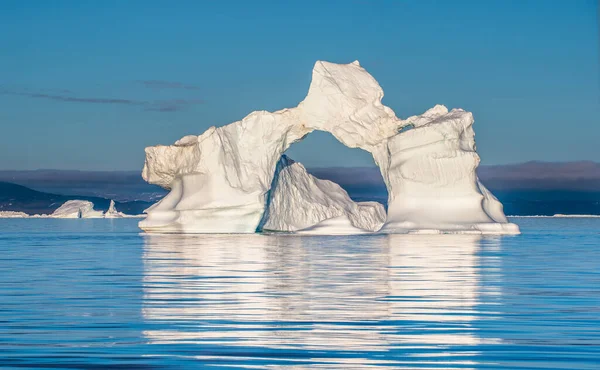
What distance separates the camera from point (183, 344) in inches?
360

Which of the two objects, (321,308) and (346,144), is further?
(346,144)

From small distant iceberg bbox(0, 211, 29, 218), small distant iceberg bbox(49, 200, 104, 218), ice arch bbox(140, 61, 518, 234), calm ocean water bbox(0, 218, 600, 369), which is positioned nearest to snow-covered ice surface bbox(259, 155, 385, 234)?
ice arch bbox(140, 61, 518, 234)

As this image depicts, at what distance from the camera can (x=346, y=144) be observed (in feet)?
142

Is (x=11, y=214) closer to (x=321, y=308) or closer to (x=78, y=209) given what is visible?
(x=78, y=209)

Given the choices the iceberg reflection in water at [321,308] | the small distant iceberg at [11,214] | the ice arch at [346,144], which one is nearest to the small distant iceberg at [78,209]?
the small distant iceberg at [11,214]

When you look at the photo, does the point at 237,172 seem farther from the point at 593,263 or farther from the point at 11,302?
the point at 11,302

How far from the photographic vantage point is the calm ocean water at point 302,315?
8.40m

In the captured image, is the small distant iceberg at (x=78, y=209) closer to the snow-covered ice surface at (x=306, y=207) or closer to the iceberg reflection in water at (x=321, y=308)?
the snow-covered ice surface at (x=306, y=207)

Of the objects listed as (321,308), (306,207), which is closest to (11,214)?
(306,207)

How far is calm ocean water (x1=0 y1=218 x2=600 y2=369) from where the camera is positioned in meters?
8.40

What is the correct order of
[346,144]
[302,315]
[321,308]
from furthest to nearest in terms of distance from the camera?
[346,144]
[321,308]
[302,315]

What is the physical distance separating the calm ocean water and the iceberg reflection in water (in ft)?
0.07

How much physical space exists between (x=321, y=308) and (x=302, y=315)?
33.4 inches

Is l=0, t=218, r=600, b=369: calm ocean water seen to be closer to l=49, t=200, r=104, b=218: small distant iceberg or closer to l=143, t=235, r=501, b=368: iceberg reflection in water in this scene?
l=143, t=235, r=501, b=368: iceberg reflection in water
